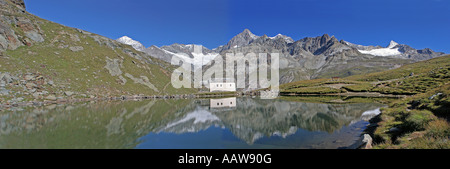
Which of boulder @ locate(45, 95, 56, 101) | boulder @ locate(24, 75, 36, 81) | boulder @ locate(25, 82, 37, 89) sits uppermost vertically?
boulder @ locate(24, 75, 36, 81)

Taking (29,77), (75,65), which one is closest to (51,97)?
(29,77)

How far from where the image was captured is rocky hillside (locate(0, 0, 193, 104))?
50.4m

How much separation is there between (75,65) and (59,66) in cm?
615

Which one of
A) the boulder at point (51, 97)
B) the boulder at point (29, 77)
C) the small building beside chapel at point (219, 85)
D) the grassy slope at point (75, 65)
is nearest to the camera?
the boulder at point (51, 97)

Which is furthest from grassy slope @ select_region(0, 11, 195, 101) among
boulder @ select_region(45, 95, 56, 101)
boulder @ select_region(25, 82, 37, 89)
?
boulder @ select_region(25, 82, 37, 89)

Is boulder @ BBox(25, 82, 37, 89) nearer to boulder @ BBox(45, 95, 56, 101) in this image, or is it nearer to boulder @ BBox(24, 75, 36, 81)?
boulder @ BBox(24, 75, 36, 81)

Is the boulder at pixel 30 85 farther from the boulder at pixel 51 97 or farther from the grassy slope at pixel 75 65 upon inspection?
the boulder at pixel 51 97

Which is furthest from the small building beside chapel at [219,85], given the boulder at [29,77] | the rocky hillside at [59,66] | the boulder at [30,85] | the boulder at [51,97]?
the boulder at [30,85]

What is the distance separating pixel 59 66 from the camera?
64750 millimetres

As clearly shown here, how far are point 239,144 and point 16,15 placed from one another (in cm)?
9722

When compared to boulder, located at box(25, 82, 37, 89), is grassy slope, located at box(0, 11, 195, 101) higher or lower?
higher

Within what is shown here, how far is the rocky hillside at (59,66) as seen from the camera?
50.4 metres

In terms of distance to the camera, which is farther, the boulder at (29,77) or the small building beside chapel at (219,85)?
the small building beside chapel at (219,85)

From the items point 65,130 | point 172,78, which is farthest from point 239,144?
point 172,78
